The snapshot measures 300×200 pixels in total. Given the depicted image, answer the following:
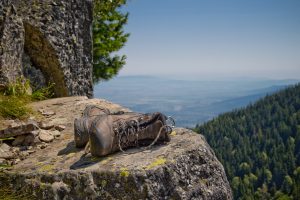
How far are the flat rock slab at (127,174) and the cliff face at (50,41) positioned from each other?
446 centimetres

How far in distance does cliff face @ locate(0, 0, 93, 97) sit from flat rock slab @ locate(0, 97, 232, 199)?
4.46 m

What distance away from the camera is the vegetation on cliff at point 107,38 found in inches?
790

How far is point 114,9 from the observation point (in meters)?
21.4

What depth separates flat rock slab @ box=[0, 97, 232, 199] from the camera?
4617mm

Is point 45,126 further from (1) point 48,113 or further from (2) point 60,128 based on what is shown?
(1) point 48,113

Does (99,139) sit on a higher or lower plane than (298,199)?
higher

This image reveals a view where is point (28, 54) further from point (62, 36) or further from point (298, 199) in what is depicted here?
point (298, 199)

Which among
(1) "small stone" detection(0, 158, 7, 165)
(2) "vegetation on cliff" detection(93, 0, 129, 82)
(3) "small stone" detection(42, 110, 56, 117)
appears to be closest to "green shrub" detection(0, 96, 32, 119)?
(3) "small stone" detection(42, 110, 56, 117)

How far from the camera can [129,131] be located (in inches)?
212

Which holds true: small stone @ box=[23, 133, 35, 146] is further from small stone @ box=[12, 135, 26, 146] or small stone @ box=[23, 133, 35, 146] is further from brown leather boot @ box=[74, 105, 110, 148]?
brown leather boot @ box=[74, 105, 110, 148]

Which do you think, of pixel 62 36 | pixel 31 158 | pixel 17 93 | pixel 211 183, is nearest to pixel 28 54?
pixel 62 36

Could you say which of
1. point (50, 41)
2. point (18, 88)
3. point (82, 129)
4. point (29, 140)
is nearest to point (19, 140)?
point (29, 140)

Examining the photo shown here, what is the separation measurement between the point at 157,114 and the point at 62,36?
22.6ft

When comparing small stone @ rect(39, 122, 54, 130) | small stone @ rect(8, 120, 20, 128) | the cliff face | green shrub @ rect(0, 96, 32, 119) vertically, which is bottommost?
small stone @ rect(39, 122, 54, 130)
